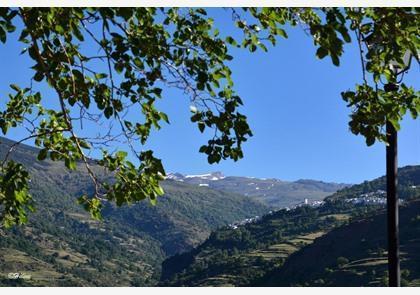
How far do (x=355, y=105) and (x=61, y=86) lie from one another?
1738mm

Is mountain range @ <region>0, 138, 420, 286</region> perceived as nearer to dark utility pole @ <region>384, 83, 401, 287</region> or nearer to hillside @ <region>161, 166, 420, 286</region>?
hillside @ <region>161, 166, 420, 286</region>

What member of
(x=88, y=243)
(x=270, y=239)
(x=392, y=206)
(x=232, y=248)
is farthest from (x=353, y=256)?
(x=88, y=243)

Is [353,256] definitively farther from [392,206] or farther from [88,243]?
[88,243]

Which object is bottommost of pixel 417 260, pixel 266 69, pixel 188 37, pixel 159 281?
pixel 159 281

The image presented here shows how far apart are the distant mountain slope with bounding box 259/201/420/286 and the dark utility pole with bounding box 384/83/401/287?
4990cm

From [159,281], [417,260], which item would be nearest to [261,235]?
[159,281]

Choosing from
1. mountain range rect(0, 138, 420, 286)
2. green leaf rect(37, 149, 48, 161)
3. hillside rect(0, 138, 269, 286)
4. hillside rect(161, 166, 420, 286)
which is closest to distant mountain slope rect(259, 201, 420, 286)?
mountain range rect(0, 138, 420, 286)

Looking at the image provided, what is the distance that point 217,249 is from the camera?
10738 cm

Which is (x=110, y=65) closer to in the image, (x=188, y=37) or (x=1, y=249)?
(x=188, y=37)

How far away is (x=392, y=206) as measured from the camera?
12.5ft

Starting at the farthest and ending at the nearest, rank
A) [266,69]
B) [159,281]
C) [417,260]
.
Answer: [159,281] → [417,260] → [266,69]

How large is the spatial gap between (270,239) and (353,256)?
3604cm

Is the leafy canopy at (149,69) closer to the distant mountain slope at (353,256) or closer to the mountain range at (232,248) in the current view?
the mountain range at (232,248)

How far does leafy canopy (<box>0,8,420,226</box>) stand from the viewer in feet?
11.4
